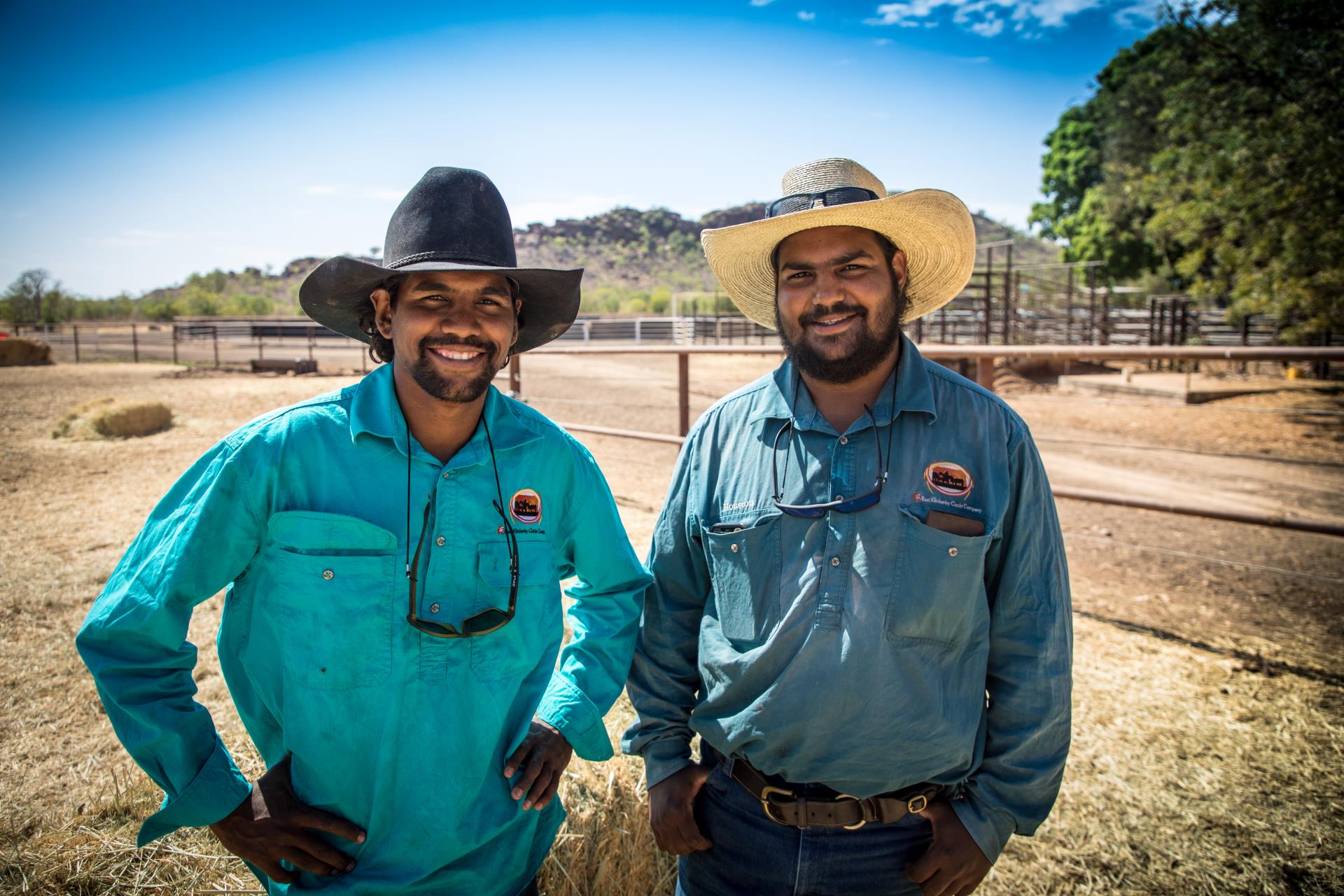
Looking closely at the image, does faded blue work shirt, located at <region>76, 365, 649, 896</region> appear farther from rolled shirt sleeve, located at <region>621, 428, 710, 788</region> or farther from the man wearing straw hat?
the man wearing straw hat

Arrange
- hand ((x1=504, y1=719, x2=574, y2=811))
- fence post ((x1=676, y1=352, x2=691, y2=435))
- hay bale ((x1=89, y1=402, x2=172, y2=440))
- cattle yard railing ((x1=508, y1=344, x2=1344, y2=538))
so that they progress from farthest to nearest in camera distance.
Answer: hay bale ((x1=89, y1=402, x2=172, y2=440)) < fence post ((x1=676, y1=352, x2=691, y2=435)) < cattle yard railing ((x1=508, y1=344, x2=1344, y2=538)) < hand ((x1=504, y1=719, x2=574, y2=811))

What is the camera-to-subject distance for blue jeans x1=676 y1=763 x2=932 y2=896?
1.54m

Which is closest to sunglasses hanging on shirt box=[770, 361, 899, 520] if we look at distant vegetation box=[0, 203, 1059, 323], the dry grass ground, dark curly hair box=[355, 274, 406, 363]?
dark curly hair box=[355, 274, 406, 363]

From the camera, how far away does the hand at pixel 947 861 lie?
4.90 ft

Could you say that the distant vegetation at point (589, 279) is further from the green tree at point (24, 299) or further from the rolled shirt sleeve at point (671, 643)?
the rolled shirt sleeve at point (671, 643)

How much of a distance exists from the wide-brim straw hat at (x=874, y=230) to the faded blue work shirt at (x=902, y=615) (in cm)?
37

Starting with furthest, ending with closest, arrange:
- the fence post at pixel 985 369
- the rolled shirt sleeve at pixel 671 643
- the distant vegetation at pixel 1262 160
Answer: the distant vegetation at pixel 1262 160 < the fence post at pixel 985 369 < the rolled shirt sleeve at pixel 671 643

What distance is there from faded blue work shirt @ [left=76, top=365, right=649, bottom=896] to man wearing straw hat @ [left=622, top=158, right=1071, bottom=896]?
0.33 metres

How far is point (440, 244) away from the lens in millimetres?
1621

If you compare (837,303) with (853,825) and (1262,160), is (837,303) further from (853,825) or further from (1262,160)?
(1262,160)

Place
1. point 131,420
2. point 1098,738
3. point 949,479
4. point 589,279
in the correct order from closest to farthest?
point 949,479, point 1098,738, point 131,420, point 589,279

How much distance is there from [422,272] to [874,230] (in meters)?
1.07

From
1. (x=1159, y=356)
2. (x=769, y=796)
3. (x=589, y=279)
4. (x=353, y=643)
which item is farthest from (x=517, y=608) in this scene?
(x=589, y=279)

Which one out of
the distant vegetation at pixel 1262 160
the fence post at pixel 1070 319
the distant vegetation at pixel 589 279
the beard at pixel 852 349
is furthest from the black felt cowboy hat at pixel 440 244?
the fence post at pixel 1070 319
